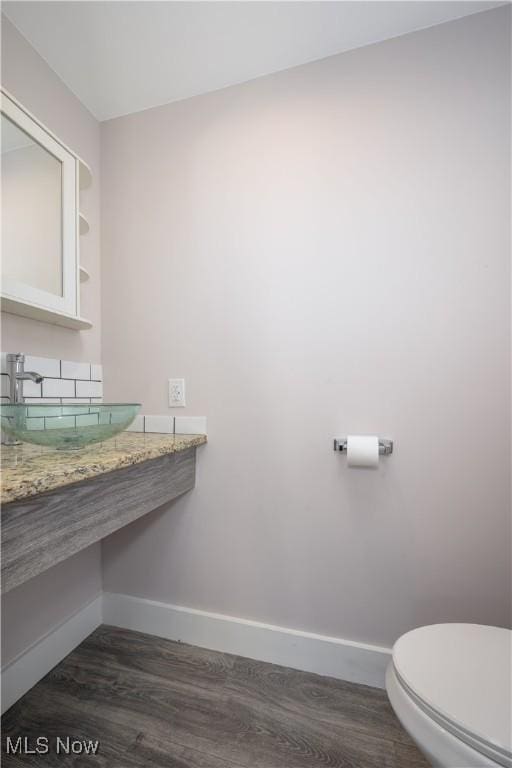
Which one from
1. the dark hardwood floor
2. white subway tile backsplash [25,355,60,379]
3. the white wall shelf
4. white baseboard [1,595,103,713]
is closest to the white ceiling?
the white wall shelf

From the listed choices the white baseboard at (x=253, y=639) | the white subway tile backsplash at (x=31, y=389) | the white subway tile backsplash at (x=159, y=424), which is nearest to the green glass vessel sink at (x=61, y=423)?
the white subway tile backsplash at (x=31, y=389)

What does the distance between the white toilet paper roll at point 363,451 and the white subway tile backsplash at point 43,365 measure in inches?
45.5

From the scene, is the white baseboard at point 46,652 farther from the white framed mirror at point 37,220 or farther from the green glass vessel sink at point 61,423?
the white framed mirror at point 37,220

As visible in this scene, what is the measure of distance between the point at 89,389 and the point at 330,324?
1082 millimetres

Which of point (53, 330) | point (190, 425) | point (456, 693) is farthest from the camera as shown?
point (190, 425)

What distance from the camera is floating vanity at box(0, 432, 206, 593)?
0.68 m

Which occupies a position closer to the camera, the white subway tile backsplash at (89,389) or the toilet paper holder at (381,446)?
the toilet paper holder at (381,446)

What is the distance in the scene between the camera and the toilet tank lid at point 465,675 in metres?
0.63

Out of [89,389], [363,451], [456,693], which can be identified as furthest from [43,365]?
[456,693]

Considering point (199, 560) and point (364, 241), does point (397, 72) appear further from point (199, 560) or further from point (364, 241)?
point (199, 560)

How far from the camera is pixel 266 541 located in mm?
1335

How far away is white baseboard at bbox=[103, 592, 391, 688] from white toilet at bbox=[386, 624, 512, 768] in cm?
50

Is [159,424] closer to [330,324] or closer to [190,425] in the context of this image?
[190,425]

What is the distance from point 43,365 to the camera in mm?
1271
